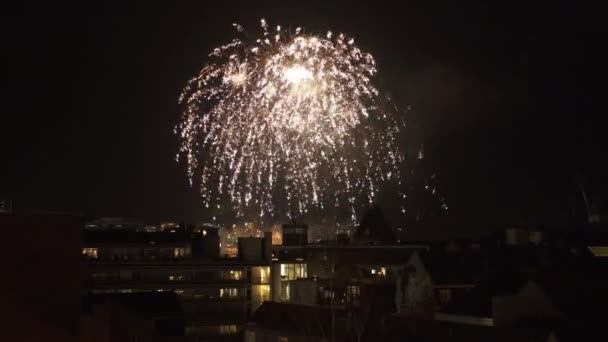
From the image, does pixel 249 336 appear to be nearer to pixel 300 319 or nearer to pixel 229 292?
pixel 300 319

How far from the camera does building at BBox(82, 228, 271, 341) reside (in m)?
51.2

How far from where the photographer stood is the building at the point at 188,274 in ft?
168

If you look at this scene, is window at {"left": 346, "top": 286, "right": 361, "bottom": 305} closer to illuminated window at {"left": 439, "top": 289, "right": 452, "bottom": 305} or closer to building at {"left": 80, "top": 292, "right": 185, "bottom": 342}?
illuminated window at {"left": 439, "top": 289, "right": 452, "bottom": 305}

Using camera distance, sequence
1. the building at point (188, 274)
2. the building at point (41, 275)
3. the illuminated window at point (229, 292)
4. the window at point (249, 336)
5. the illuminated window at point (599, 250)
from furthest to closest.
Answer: the illuminated window at point (229, 292), the building at point (188, 274), the illuminated window at point (599, 250), the window at point (249, 336), the building at point (41, 275)

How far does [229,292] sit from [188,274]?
3220 millimetres

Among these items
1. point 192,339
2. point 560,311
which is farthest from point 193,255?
point 560,311

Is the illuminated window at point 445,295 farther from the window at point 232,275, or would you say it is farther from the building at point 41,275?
the building at point 41,275

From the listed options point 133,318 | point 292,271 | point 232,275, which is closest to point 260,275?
point 232,275

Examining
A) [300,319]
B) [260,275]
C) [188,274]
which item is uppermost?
[188,274]

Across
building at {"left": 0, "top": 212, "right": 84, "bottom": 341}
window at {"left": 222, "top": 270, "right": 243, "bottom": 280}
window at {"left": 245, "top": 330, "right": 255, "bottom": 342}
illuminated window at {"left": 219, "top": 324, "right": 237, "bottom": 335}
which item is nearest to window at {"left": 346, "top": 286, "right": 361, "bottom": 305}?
illuminated window at {"left": 219, "top": 324, "right": 237, "bottom": 335}

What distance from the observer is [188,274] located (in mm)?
52781

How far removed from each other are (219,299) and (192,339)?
839 cm

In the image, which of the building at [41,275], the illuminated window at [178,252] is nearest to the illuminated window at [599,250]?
the illuminated window at [178,252]

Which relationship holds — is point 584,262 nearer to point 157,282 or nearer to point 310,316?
point 310,316
